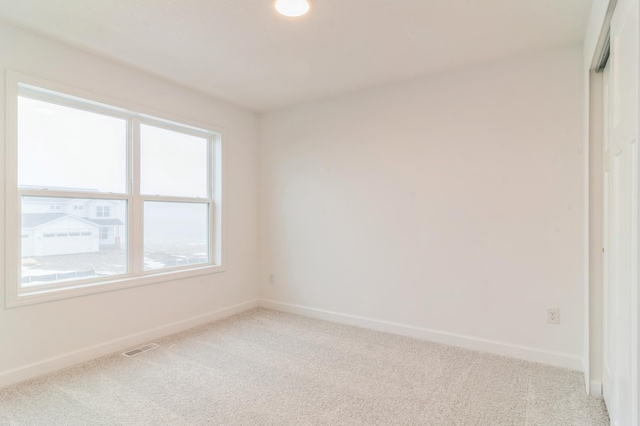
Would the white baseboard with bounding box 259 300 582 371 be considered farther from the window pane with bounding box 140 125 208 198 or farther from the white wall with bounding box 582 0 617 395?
the window pane with bounding box 140 125 208 198

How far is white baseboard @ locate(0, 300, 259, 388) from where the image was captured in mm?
2363

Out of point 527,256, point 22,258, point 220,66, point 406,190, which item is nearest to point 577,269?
point 527,256

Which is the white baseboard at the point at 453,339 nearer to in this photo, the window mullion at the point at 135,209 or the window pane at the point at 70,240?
the window mullion at the point at 135,209

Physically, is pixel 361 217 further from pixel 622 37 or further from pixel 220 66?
pixel 622 37

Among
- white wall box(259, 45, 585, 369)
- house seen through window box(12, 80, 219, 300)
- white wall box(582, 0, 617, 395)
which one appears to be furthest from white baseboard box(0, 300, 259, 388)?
white wall box(582, 0, 617, 395)

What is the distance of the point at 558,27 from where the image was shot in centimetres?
234

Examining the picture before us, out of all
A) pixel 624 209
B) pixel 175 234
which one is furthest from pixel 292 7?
pixel 175 234

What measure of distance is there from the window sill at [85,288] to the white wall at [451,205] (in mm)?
1286

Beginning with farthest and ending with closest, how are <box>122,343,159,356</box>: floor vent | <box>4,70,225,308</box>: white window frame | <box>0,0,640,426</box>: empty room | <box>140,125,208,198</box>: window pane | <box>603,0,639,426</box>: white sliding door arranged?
<box>140,125,208,198</box>: window pane < <box>122,343,159,356</box>: floor vent < <box>4,70,225,308</box>: white window frame < <box>0,0,640,426</box>: empty room < <box>603,0,639,426</box>: white sliding door

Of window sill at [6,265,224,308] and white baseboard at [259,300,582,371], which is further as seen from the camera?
white baseboard at [259,300,582,371]

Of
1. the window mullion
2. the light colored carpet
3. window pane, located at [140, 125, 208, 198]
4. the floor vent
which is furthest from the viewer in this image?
window pane, located at [140, 125, 208, 198]

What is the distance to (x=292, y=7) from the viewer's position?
2.10 meters

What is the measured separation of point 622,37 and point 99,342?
387 centimetres

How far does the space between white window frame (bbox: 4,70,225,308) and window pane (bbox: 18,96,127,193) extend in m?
0.06
